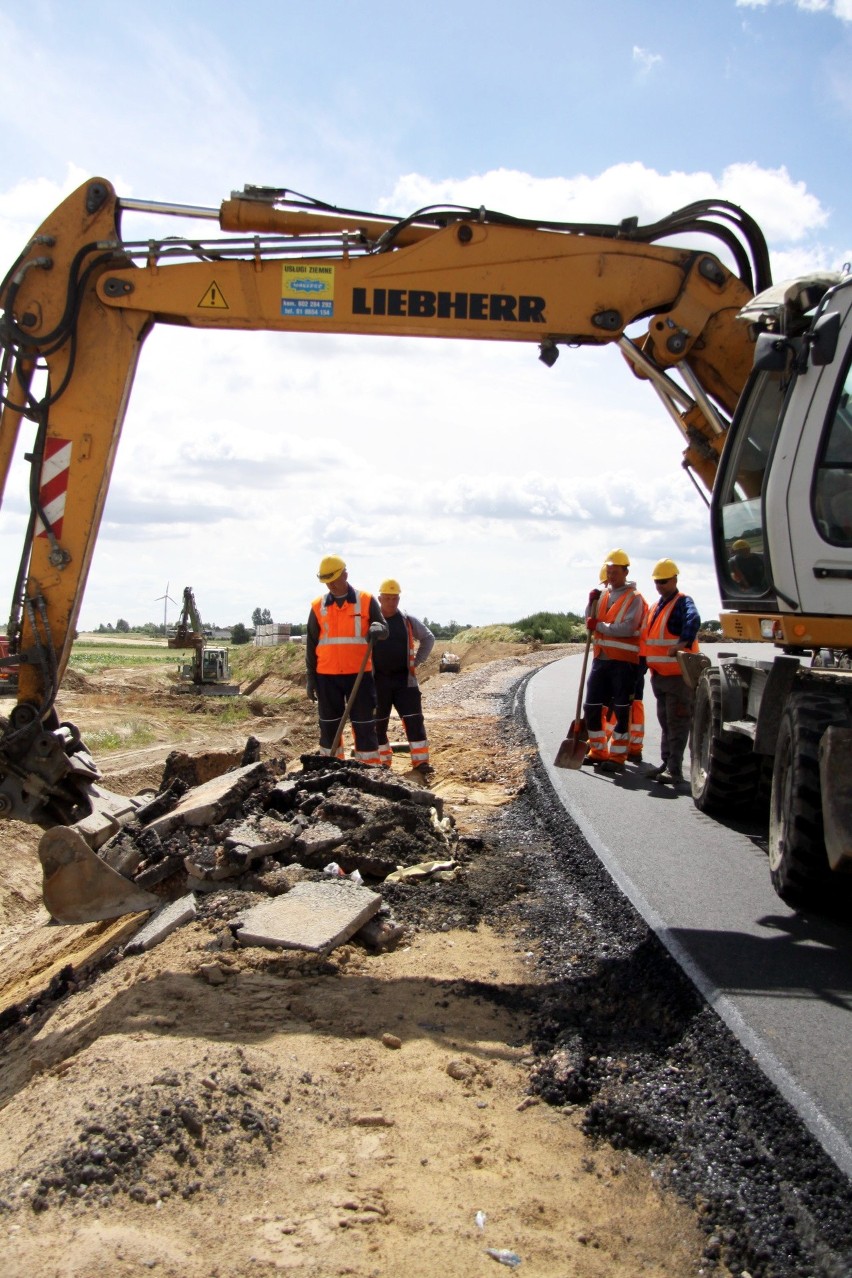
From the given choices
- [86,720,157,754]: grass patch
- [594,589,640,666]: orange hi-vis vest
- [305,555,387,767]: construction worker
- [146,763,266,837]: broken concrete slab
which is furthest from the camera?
[86,720,157,754]: grass patch

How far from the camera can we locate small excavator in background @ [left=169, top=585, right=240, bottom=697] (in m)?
28.6

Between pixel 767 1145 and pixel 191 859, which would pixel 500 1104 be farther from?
pixel 191 859

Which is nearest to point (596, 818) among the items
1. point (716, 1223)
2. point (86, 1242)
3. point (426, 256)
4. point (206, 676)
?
point (426, 256)

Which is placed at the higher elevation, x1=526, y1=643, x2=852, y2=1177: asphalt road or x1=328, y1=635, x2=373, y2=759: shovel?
x1=328, y1=635, x2=373, y2=759: shovel

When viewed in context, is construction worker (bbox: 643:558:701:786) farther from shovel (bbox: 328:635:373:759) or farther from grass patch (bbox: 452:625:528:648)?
grass patch (bbox: 452:625:528:648)

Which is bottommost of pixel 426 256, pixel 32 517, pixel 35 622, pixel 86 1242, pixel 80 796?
pixel 86 1242

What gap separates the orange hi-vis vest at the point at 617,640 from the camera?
1043 centimetres

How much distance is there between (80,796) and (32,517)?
172 centimetres

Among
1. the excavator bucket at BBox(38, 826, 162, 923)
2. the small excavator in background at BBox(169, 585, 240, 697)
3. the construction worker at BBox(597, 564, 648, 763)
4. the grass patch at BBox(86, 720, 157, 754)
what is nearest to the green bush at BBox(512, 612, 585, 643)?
the small excavator in background at BBox(169, 585, 240, 697)

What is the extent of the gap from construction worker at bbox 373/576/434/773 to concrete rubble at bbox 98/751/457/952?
2696 mm

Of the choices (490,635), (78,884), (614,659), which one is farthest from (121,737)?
(490,635)

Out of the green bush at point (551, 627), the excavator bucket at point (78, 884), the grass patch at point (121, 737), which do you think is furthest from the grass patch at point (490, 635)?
the excavator bucket at point (78, 884)

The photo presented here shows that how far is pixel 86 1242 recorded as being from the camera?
3.09 metres

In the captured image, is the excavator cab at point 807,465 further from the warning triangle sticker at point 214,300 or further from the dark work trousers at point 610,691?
the dark work trousers at point 610,691
